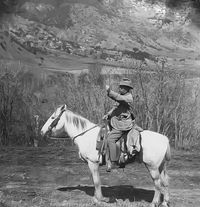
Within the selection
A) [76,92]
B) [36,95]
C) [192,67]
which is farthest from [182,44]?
[36,95]

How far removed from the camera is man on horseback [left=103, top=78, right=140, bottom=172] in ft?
19.0

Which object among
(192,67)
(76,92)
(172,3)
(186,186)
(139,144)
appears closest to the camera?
(139,144)

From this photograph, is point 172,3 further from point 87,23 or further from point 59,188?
point 59,188

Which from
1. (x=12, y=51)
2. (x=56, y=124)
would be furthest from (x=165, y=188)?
(x=12, y=51)

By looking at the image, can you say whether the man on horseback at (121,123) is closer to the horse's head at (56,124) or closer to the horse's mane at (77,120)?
the horse's mane at (77,120)

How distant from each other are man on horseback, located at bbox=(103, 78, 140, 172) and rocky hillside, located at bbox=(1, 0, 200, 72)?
354 inches

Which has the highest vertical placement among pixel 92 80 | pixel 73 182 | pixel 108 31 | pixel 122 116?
pixel 108 31

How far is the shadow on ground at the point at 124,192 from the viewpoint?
259 inches

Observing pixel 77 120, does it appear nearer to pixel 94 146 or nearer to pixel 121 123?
pixel 94 146

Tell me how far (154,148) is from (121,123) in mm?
567

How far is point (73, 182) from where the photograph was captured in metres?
7.81

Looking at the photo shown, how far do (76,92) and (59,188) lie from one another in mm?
6840

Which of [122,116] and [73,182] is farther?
[73,182]

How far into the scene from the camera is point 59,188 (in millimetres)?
7285
